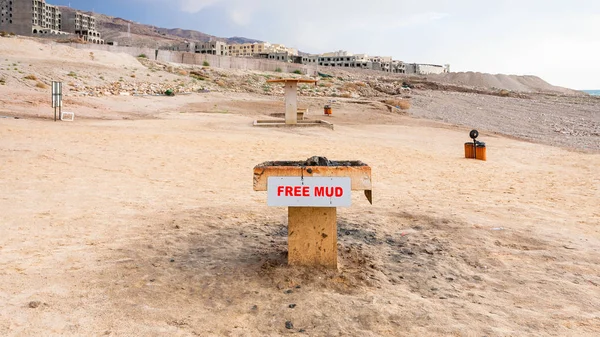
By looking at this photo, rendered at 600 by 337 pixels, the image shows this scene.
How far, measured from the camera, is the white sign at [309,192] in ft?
12.1

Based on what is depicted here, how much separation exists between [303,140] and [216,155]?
4527 mm

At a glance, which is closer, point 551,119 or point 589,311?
point 589,311

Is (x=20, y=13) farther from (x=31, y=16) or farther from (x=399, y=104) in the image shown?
(x=399, y=104)

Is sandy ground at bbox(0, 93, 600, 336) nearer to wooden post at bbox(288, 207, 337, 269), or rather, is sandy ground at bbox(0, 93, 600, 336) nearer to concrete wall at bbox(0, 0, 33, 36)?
wooden post at bbox(288, 207, 337, 269)

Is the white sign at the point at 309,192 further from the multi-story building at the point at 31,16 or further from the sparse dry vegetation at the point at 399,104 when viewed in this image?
the multi-story building at the point at 31,16

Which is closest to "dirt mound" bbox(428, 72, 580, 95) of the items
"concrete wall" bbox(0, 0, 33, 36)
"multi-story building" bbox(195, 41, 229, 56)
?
"multi-story building" bbox(195, 41, 229, 56)

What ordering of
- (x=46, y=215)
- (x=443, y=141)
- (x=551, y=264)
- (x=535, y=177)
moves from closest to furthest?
(x=551, y=264) < (x=46, y=215) < (x=535, y=177) < (x=443, y=141)

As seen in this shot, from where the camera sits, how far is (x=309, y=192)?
12.1ft

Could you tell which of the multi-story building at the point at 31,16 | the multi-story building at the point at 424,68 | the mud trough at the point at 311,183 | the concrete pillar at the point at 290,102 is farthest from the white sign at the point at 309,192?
the multi-story building at the point at 424,68

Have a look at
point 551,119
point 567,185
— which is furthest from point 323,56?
point 567,185

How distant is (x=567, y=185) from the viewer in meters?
9.17

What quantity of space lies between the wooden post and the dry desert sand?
0.41ft

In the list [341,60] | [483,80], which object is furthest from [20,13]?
[483,80]

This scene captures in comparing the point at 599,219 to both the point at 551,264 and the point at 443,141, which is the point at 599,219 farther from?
the point at 443,141
